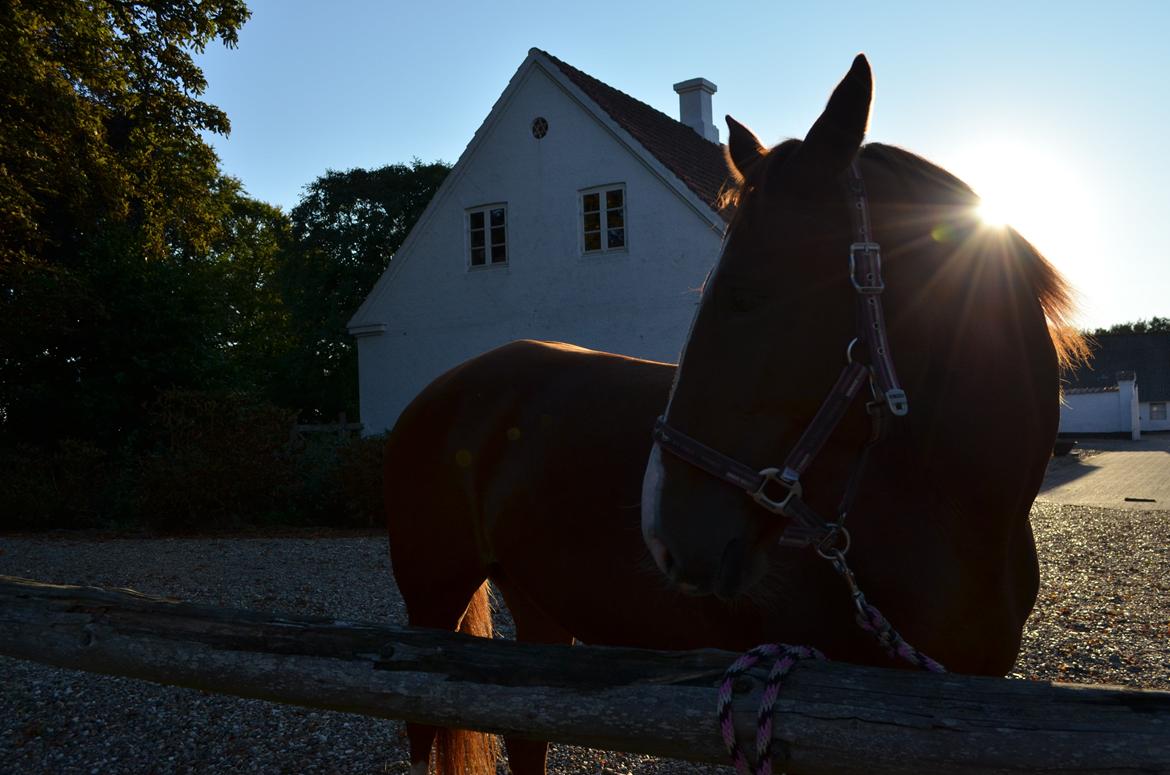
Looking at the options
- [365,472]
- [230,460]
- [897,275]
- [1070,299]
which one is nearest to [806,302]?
[897,275]

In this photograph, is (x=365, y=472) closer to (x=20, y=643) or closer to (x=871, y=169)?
(x=20, y=643)

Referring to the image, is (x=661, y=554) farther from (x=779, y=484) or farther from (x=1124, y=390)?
(x=1124, y=390)

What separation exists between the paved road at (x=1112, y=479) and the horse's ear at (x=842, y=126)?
15.4 meters

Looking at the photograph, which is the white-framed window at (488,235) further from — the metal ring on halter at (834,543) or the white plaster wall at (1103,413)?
the white plaster wall at (1103,413)

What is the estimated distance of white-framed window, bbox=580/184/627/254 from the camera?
17078 millimetres

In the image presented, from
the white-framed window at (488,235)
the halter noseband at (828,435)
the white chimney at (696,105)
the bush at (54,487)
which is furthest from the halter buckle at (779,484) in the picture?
the white chimney at (696,105)

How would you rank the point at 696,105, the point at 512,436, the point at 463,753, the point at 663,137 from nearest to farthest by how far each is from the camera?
1. the point at 512,436
2. the point at 463,753
3. the point at 663,137
4. the point at 696,105

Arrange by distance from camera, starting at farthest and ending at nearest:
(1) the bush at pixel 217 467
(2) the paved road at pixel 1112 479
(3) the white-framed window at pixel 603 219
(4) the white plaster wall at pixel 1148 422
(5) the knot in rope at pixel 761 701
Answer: (4) the white plaster wall at pixel 1148 422, (3) the white-framed window at pixel 603 219, (2) the paved road at pixel 1112 479, (1) the bush at pixel 217 467, (5) the knot in rope at pixel 761 701

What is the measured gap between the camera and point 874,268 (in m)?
1.82

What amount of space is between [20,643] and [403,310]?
17248 millimetres

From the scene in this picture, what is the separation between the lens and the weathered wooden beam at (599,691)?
4.57 feet

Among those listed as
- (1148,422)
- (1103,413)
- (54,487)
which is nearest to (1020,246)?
(54,487)

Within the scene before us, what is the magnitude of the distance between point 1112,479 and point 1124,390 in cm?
2670

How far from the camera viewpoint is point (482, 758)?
3.28 meters
